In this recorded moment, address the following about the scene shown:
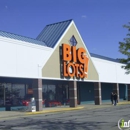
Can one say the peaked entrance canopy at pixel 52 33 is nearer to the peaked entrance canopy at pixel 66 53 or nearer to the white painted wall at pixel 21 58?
the peaked entrance canopy at pixel 66 53

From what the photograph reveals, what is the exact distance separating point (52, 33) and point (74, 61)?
483 centimetres

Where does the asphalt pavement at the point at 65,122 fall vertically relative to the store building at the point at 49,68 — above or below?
below

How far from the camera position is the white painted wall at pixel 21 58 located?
2437 centimetres

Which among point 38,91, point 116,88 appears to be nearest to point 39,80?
point 38,91

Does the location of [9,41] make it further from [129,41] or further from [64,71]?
[129,41]

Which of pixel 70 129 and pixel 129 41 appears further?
pixel 129 41

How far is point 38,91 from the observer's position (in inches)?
1093

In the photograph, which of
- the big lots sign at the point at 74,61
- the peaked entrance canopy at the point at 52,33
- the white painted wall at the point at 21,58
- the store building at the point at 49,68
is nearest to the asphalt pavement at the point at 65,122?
the white painted wall at the point at 21,58

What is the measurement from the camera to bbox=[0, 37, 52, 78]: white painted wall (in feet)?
79.9

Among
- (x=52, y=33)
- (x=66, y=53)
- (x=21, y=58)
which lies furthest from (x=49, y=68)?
(x=52, y=33)

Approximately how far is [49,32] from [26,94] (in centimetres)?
873

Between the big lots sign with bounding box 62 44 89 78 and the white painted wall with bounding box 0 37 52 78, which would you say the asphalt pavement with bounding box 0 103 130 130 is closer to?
the white painted wall with bounding box 0 37 52 78

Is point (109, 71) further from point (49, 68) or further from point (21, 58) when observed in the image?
point (21, 58)

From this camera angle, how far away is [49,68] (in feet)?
97.1
